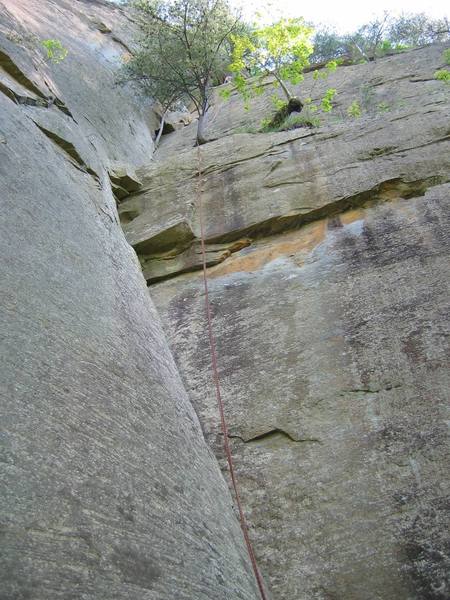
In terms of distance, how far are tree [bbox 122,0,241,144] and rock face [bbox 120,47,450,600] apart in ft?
14.9

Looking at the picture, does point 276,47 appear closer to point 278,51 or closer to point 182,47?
point 278,51

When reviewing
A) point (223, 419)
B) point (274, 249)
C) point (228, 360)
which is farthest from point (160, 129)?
point (223, 419)

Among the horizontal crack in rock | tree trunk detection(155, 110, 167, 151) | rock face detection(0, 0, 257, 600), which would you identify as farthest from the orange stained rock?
tree trunk detection(155, 110, 167, 151)

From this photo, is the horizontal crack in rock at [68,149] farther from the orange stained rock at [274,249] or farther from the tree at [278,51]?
the tree at [278,51]

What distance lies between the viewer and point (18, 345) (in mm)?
3443

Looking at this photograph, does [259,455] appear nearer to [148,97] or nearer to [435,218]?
[435,218]

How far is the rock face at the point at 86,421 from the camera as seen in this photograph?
265cm

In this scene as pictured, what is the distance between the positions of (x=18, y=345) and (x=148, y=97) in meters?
12.3

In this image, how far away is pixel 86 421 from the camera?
3.37 meters

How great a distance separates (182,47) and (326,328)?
389 inches

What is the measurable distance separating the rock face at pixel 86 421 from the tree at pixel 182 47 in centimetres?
702

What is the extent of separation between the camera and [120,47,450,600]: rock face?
3901 millimetres

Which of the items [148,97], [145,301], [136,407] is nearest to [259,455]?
[136,407]

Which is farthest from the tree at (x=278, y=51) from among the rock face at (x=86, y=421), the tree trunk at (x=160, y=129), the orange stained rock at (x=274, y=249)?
the rock face at (x=86, y=421)
